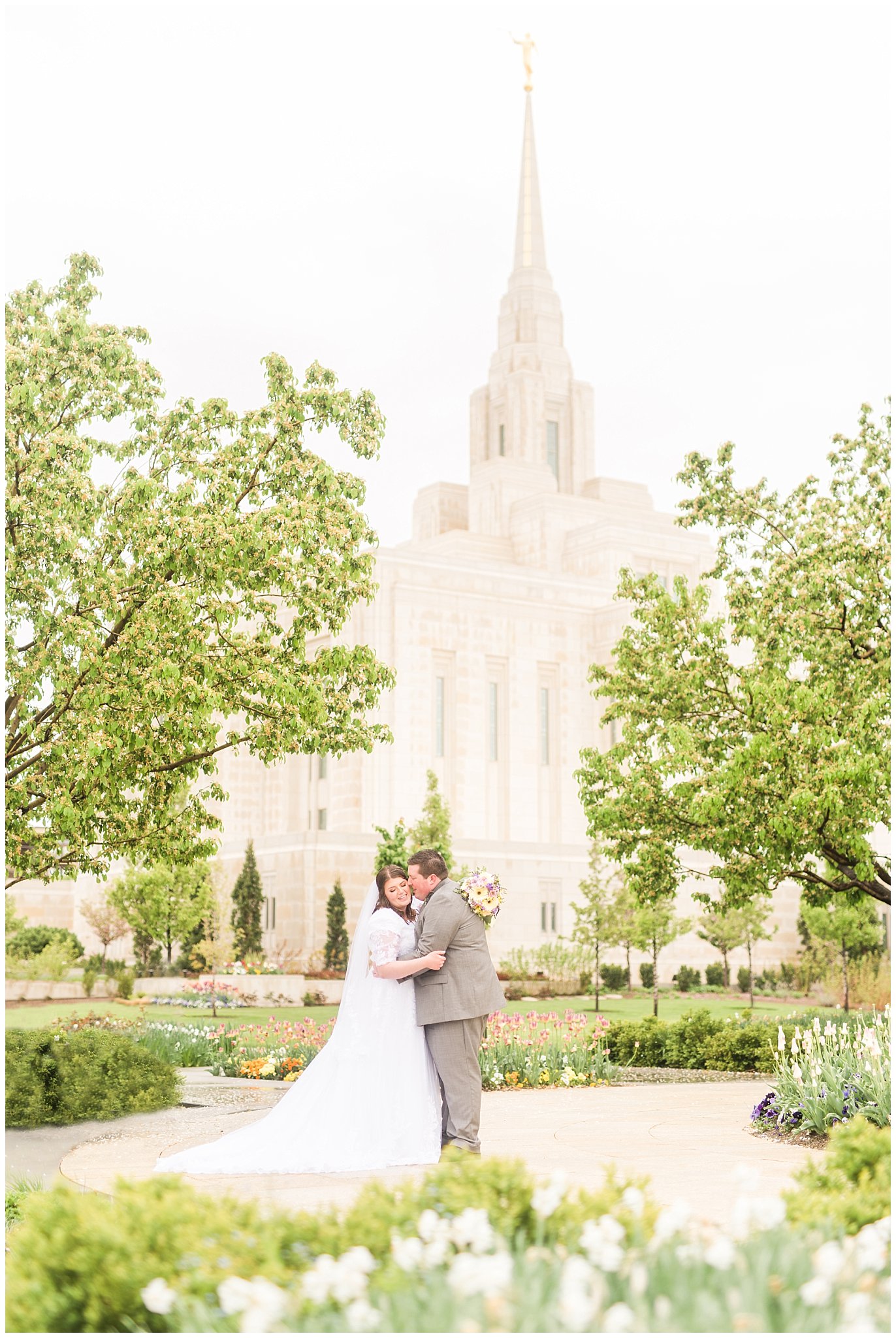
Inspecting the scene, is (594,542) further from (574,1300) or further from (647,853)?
(574,1300)

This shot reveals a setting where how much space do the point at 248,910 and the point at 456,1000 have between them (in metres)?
36.9

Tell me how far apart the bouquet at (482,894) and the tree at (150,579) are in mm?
3598

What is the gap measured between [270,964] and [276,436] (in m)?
30.2

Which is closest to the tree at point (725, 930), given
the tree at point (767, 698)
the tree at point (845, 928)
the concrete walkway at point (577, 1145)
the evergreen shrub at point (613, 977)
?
the tree at point (845, 928)

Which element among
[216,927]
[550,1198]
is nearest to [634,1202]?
[550,1198]

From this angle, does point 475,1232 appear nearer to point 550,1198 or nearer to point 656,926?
point 550,1198

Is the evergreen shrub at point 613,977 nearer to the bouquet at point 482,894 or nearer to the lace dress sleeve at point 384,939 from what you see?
the bouquet at point 482,894

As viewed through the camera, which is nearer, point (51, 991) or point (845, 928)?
point (845, 928)

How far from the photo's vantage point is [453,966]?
28.1 ft

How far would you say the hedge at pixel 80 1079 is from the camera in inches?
463

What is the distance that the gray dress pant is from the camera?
27.9 ft

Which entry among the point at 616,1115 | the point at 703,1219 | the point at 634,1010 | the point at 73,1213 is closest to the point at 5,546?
the point at 616,1115

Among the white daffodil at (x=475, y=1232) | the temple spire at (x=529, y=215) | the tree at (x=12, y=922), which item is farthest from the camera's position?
the temple spire at (x=529, y=215)

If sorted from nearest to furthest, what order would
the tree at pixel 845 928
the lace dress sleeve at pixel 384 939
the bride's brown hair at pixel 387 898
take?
1. the lace dress sleeve at pixel 384 939
2. the bride's brown hair at pixel 387 898
3. the tree at pixel 845 928
